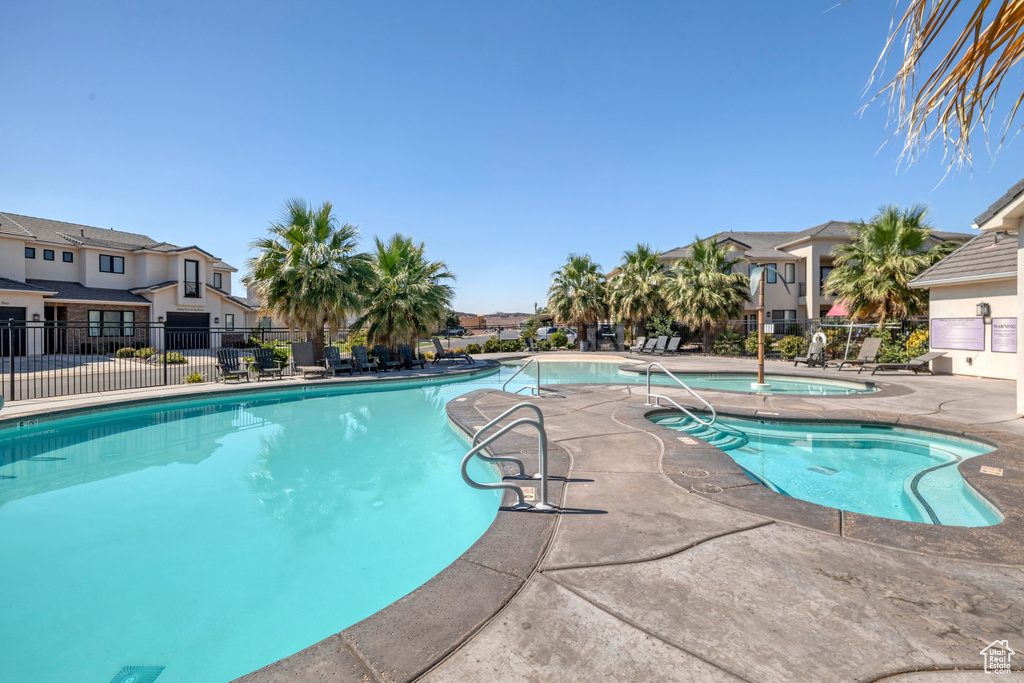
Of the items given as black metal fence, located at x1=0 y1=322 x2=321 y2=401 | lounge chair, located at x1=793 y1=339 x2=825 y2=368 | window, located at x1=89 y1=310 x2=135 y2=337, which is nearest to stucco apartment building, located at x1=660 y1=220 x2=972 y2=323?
lounge chair, located at x1=793 y1=339 x2=825 y2=368

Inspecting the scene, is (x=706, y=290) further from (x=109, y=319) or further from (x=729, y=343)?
(x=109, y=319)

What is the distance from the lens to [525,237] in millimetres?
27516

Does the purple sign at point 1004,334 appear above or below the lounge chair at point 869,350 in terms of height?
above

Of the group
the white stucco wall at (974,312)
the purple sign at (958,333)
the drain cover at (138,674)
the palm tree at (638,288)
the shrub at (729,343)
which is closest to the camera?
the drain cover at (138,674)

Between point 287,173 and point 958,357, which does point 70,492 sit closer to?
point 287,173

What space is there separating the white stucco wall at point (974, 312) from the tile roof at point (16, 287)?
3613 centimetres

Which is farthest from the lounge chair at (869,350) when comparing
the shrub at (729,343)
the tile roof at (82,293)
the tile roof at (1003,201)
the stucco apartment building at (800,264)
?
the tile roof at (82,293)

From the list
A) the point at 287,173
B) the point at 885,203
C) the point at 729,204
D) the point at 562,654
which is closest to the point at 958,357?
the point at 885,203

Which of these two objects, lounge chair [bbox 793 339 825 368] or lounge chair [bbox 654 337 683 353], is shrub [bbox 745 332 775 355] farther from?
lounge chair [bbox 793 339 825 368]

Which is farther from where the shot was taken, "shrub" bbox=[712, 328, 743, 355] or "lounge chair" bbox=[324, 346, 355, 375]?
"shrub" bbox=[712, 328, 743, 355]

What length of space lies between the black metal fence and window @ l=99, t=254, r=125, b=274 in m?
3.97

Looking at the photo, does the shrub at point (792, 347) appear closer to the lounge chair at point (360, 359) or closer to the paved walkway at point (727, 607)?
the lounge chair at point (360, 359)

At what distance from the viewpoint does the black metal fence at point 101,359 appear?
11.8 meters

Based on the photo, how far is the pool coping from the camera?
3043 mm
